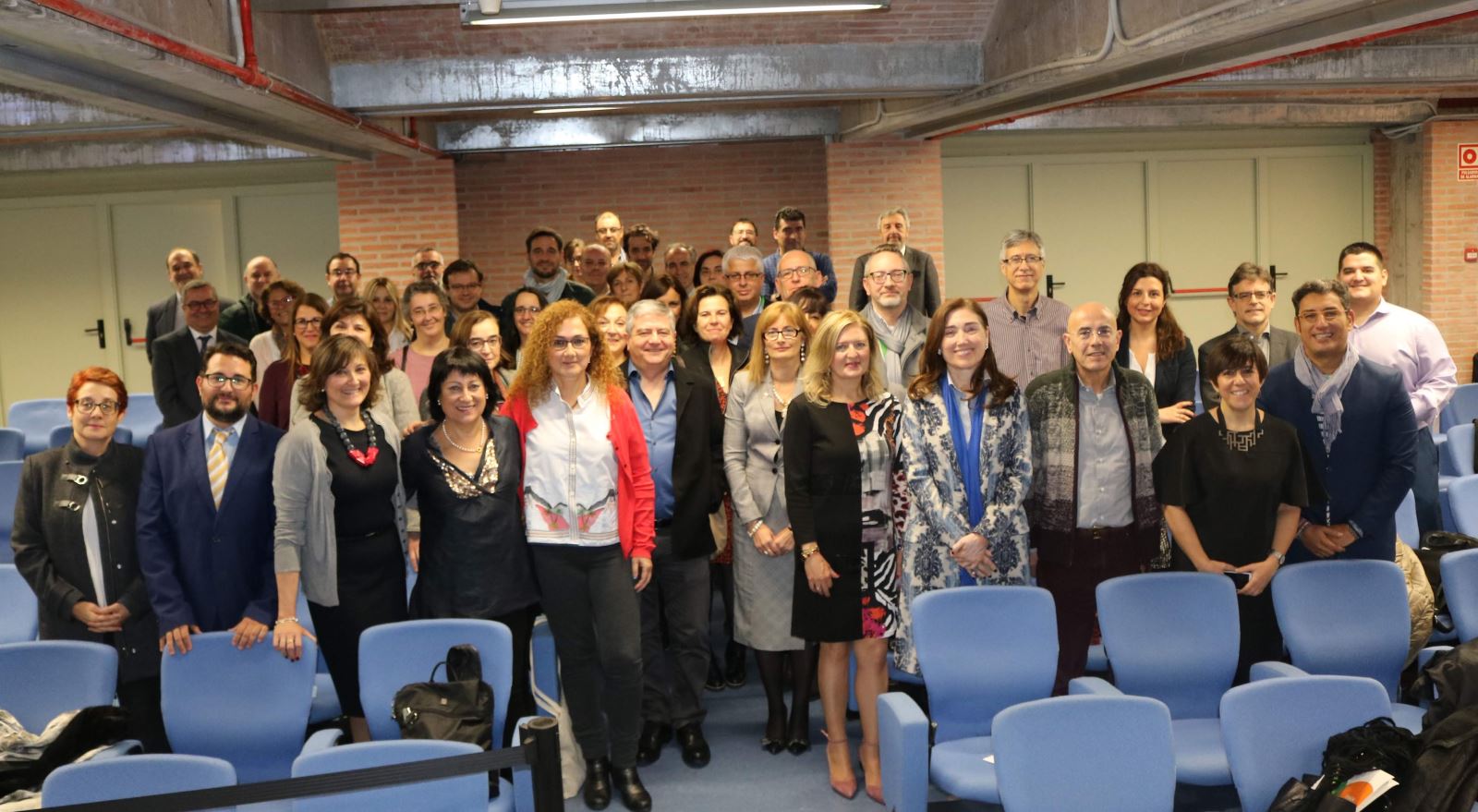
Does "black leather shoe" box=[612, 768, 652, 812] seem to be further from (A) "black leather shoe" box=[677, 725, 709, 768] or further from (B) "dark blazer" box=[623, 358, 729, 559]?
(B) "dark blazer" box=[623, 358, 729, 559]

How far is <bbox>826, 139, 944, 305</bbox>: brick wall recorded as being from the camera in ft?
34.7

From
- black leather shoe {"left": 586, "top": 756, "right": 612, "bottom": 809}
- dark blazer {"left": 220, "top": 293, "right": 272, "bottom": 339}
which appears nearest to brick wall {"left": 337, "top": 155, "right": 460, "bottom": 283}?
dark blazer {"left": 220, "top": 293, "right": 272, "bottom": 339}

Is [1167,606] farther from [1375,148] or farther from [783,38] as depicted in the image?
[1375,148]

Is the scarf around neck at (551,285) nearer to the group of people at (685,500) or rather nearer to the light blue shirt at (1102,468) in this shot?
the group of people at (685,500)

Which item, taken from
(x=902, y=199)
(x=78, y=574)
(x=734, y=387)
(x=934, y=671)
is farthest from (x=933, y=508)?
(x=902, y=199)

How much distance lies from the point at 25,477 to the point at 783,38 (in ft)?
16.2

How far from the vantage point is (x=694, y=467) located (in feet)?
15.8

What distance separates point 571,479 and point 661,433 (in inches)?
24.3

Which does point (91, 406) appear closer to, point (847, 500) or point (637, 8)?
point (847, 500)

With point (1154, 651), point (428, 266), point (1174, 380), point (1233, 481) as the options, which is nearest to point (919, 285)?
point (1174, 380)

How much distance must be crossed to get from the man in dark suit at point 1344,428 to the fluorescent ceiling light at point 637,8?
A: 7.41 feet

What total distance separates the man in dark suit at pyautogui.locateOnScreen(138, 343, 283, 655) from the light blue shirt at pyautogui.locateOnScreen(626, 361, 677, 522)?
1341mm

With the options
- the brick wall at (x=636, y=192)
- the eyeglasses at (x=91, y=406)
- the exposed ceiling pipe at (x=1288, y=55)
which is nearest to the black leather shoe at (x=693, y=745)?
the eyeglasses at (x=91, y=406)

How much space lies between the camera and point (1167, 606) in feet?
13.9
